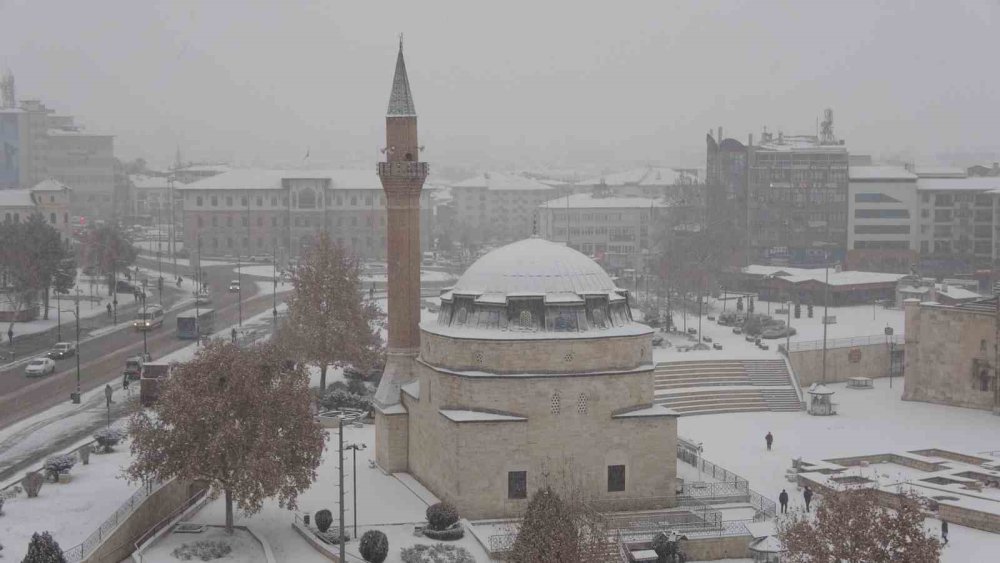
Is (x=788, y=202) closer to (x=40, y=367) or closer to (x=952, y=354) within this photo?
(x=952, y=354)

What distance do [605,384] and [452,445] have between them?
18.0ft

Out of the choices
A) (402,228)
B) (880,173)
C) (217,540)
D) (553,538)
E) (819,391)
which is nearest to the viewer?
(553,538)

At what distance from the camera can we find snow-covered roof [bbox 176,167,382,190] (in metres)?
140

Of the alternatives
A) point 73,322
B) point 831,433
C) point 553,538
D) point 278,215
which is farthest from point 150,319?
point 278,215

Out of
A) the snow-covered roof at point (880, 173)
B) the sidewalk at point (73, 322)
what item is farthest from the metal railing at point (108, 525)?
the snow-covered roof at point (880, 173)

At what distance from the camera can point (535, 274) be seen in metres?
42.6

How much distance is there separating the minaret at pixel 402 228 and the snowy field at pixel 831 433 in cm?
1299

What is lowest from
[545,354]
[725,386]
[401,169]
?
[725,386]

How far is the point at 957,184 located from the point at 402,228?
263 feet

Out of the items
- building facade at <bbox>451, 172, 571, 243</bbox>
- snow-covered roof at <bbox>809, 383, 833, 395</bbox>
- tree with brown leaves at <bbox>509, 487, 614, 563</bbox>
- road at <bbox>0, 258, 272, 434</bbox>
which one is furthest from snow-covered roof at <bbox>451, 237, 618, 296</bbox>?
building facade at <bbox>451, 172, 571, 243</bbox>

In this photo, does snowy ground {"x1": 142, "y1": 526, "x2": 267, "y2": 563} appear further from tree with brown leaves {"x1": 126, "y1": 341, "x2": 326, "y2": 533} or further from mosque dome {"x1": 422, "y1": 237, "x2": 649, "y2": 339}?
mosque dome {"x1": 422, "y1": 237, "x2": 649, "y2": 339}

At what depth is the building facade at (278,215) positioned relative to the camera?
5507 inches

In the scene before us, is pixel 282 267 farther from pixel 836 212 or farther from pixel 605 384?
pixel 605 384

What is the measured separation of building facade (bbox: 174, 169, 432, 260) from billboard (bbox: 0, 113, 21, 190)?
42848 mm
